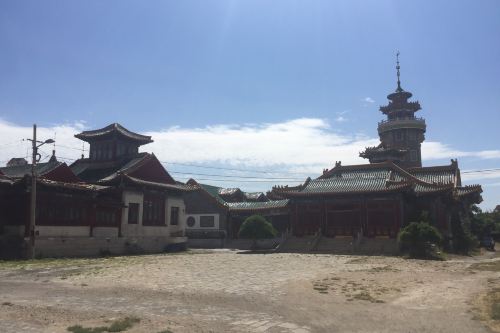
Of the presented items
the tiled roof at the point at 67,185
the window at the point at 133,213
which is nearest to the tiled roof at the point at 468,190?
the window at the point at 133,213

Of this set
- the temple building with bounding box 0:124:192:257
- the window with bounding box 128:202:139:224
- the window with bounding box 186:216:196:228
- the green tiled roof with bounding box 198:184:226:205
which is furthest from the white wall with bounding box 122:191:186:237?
the green tiled roof with bounding box 198:184:226:205

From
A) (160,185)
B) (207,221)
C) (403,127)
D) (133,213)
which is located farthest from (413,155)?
(133,213)

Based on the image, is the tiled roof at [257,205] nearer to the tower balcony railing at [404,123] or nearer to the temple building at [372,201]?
the temple building at [372,201]

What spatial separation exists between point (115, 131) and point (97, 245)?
1384 cm

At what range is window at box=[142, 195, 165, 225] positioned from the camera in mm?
39412

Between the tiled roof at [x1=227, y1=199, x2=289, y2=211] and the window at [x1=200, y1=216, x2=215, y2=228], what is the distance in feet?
7.82

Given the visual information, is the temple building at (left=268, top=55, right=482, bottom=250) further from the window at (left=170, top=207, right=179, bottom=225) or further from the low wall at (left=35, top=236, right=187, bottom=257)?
the low wall at (left=35, top=236, right=187, bottom=257)

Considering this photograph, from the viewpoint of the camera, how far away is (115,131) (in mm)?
43125

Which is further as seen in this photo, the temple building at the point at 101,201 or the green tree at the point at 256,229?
the green tree at the point at 256,229

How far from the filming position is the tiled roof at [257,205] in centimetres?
4748

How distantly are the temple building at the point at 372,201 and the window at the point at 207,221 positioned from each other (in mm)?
9447

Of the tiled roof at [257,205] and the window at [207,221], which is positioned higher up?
→ the tiled roof at [257,205]

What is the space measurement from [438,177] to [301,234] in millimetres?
14835

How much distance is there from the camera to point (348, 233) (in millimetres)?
39875
